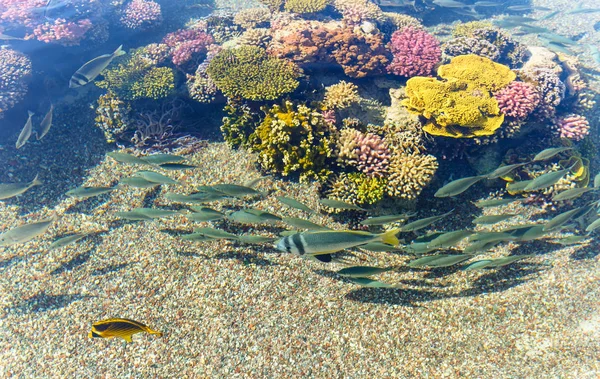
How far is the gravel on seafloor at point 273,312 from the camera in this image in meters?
4.08

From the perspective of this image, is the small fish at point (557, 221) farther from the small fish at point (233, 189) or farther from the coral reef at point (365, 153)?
the small fish at point (233, 189)

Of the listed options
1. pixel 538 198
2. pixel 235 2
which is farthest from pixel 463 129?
pixel 235 2

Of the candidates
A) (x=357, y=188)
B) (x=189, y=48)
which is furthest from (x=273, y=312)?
(x=189, y=48)

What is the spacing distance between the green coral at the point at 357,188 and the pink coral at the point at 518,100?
10.00 ft

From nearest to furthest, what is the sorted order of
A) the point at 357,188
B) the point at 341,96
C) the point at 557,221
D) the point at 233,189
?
the point at 557,221 → the point at 233,189 → the point at 357,188 → the point at 341,96

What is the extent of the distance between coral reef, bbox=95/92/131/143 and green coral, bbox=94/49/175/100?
0.25m

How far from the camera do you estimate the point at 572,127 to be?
667cm

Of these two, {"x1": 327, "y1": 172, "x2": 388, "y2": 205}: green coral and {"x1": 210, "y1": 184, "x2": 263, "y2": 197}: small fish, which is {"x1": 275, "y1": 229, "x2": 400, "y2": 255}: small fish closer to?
{"x1": 210, "y1": 184, "x2": 263, "y2": 197}: small fish

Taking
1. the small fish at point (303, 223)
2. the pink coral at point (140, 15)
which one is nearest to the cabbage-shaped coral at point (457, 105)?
the small fish at point (303, 223)

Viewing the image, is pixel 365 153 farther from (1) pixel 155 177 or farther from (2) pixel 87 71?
(2) pixel 87 71

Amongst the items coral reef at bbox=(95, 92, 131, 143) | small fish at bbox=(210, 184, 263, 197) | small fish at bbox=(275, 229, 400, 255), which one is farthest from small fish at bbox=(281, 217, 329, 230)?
coral reef at bbox=(95, 92, 131, 143)

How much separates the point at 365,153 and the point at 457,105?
2018 millimetres

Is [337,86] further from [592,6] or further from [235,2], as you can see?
[592,6]

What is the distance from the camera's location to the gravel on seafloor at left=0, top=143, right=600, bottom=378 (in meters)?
4.08
